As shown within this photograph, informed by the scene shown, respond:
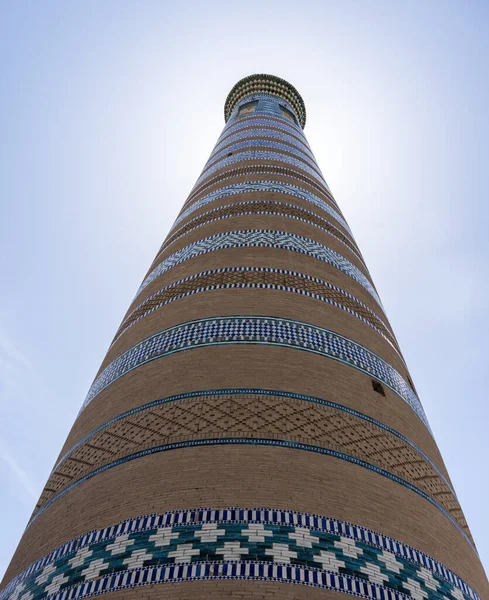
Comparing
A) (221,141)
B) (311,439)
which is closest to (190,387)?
(311,439)

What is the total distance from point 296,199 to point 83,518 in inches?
132

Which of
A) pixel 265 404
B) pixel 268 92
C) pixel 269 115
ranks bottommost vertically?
pixel 265 404

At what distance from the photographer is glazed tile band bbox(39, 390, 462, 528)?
254 centimetres

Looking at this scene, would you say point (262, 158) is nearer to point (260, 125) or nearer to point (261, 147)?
point (261, 147)

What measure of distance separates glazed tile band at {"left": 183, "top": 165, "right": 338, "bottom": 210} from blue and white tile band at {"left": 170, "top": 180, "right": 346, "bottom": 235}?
187 millimetres

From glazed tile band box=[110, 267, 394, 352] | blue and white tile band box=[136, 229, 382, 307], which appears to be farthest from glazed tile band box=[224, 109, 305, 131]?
glazed tile band box=[110, 267, 394, 352]

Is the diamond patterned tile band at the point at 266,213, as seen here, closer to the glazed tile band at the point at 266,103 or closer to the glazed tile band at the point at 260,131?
the glazed tile band at the point at 260,131

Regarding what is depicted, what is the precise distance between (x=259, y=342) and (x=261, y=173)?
8.96 ft

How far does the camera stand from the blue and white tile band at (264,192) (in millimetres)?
5043

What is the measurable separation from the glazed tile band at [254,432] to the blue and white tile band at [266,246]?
1.58 m

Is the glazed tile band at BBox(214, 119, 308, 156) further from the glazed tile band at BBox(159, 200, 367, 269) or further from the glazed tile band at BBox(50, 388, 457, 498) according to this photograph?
the glazed tile band at BBox(50, 388, 457, 498)

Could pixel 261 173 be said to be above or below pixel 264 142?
below

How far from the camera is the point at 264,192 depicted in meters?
4.94

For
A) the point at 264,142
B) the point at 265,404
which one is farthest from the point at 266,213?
the point at 265,404
